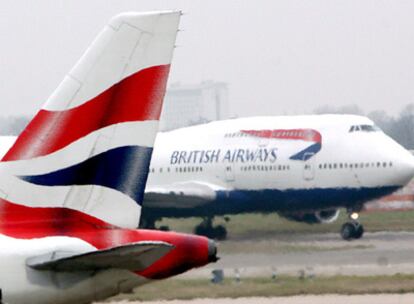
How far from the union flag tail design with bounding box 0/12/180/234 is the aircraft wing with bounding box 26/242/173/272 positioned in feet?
2.40

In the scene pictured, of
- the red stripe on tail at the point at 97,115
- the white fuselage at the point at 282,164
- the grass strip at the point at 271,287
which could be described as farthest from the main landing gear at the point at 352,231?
the red stripe on tail at the point at 97,115

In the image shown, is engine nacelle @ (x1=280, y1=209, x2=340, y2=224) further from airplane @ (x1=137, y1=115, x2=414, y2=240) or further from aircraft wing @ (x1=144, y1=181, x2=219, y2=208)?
aircraft wing @ (x1=144, y1=181, x2=219, y2=208)

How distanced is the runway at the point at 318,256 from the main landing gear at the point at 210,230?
248cm

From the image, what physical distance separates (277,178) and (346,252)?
7936mm

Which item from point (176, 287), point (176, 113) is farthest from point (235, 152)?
point (176, 113)

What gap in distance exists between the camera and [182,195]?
3953cm

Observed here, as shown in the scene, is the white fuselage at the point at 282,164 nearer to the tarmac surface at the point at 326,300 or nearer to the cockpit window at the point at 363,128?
the cockpit window at the point at 363,128

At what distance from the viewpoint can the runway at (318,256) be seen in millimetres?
25581

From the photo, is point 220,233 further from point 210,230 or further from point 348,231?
point 348,231

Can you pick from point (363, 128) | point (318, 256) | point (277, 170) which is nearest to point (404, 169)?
point (363, 128)

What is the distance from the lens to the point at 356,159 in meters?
38.1

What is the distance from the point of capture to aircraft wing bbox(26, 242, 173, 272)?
11117mm

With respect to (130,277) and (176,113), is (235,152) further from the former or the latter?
(176,113)

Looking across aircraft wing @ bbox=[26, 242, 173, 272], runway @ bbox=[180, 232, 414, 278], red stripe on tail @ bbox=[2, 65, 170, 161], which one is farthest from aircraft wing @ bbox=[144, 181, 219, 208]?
aircraft wing @ bbox=[26, 242, 173, 272]
